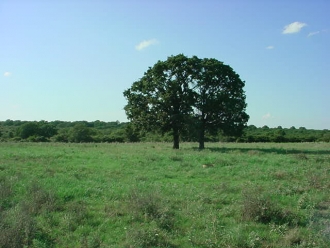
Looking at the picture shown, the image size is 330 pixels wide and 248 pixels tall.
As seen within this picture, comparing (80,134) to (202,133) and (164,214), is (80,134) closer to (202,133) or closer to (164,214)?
(202,133)

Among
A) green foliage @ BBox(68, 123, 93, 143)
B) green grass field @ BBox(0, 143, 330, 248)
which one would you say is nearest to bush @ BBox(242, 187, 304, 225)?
green grass field @ BBox(0, 143, 330, 248)

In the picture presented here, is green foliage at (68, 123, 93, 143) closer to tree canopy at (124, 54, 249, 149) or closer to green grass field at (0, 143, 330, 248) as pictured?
tree canopy at (124, 54, 249, 149)

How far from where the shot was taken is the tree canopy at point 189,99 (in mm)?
35906

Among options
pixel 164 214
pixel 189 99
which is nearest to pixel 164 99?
pixel 189 99

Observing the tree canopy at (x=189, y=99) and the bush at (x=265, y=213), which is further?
the tree canopy at (x=189, y=99)

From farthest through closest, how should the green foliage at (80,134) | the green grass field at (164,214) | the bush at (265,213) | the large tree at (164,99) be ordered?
the green foliage at (80,134) → the large tree at (164,99) → the bush at (265,213) → the green grass field at (164,214)

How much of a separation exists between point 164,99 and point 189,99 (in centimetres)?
281

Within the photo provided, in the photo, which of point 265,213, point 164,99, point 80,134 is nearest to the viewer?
point 265,213

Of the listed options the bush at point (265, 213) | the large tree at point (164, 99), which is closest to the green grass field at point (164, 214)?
the bush at point (265, 213)

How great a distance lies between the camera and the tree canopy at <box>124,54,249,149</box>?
35.9m

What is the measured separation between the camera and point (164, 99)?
35156 millimetres

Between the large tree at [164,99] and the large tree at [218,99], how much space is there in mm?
1421

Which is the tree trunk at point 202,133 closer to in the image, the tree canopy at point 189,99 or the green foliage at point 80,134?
the tree canopy at point 189,99

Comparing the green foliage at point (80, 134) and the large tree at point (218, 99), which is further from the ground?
the large tree at point (218, 99)
